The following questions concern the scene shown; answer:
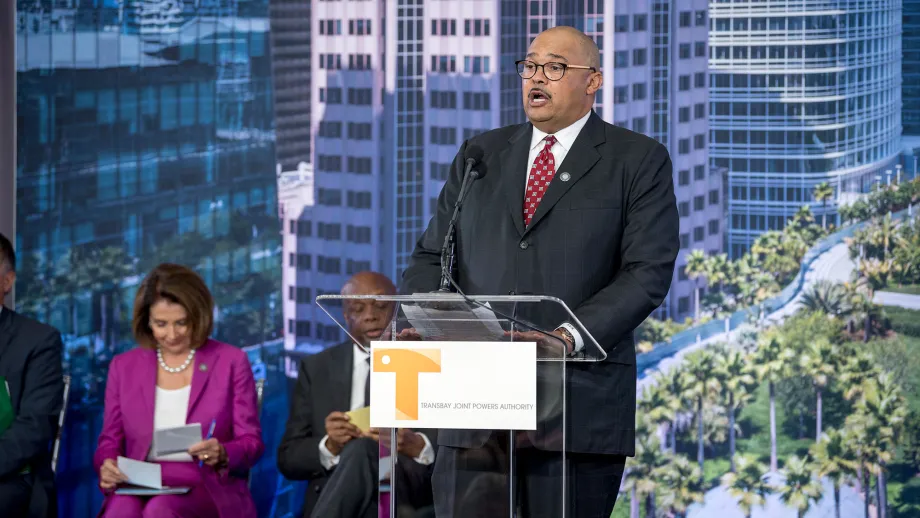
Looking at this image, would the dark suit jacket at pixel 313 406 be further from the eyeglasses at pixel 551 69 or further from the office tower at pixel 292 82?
the eyeglasses at pixel 551 69

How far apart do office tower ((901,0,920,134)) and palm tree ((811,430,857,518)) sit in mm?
1421

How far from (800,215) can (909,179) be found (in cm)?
49

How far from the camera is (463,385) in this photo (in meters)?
2.34

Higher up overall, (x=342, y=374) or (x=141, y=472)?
(x=342, y=374)

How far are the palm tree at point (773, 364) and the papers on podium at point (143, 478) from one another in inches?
101

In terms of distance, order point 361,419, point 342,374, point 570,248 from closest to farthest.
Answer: point 570,248
point 361,419
point 342,374

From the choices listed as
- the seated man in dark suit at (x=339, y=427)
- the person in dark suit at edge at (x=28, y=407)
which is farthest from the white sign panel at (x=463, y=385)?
the person in dark suit at edge at (x=28, y=407)

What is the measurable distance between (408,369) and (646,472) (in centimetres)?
320

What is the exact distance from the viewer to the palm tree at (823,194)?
526 centimetres

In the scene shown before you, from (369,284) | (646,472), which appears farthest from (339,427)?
(646,472)

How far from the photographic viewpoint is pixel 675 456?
530 centimetres

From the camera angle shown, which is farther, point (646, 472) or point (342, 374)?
point (646, 472)

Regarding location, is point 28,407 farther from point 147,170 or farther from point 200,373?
point 147,170

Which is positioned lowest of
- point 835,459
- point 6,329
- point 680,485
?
point 680,485
